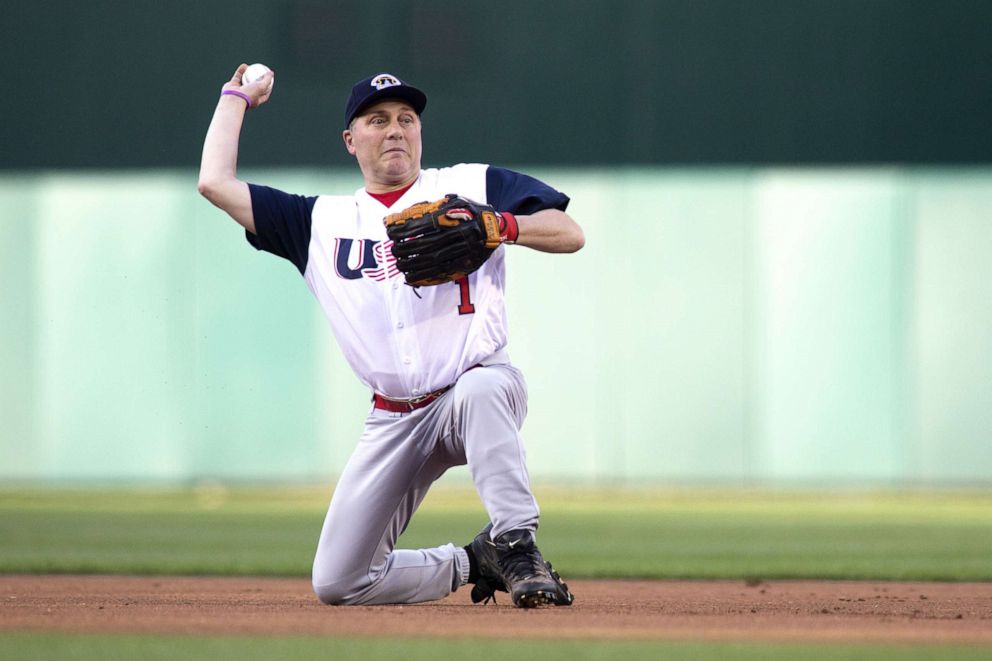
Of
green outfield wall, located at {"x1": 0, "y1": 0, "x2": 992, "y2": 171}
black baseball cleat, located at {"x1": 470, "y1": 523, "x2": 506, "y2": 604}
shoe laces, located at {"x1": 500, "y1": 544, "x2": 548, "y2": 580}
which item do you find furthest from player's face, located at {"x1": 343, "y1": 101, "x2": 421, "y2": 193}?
green outfield wall, located at {"x1": 0, "y1": 0, "x2": 992, "y2": 171}

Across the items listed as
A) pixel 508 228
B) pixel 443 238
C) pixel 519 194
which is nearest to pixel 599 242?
pixel 519 194

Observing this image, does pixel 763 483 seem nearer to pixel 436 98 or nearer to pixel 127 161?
pixel 436 98

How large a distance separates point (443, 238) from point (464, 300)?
34 centimetres

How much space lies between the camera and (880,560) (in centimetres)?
689

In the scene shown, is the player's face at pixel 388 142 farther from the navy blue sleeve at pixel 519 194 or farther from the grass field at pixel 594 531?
the grass field at pixel 594 531

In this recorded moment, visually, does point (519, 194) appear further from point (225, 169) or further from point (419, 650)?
point (419, 650)

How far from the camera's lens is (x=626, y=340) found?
41.5 feet

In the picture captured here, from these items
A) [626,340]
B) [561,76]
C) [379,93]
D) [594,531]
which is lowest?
[594,531]

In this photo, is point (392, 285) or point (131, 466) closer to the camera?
point (392, 285)

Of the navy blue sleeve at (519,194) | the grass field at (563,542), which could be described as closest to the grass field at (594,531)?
the grass field at (563,542)

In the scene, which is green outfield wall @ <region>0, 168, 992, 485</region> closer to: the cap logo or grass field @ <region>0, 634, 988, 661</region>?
the cap logo

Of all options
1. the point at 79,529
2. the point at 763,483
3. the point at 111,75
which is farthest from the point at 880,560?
the point at 111,75

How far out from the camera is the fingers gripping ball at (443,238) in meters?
4.39

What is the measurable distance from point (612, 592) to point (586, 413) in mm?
7207
